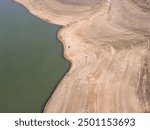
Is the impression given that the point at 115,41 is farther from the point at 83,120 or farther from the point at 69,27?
the point at 83,120

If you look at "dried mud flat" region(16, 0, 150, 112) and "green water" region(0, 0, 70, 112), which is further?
"green water" region(0, 0, 70, 112)

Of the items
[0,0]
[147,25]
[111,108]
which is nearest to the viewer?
[111,108]

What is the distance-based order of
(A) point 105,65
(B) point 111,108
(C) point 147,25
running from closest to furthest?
(B) point 111,108, (A) point 105,65, (C) point 147,25

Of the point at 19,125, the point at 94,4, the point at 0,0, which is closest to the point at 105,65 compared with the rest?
the point at 19,125

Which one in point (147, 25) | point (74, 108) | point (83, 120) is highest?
point (147, 25)
